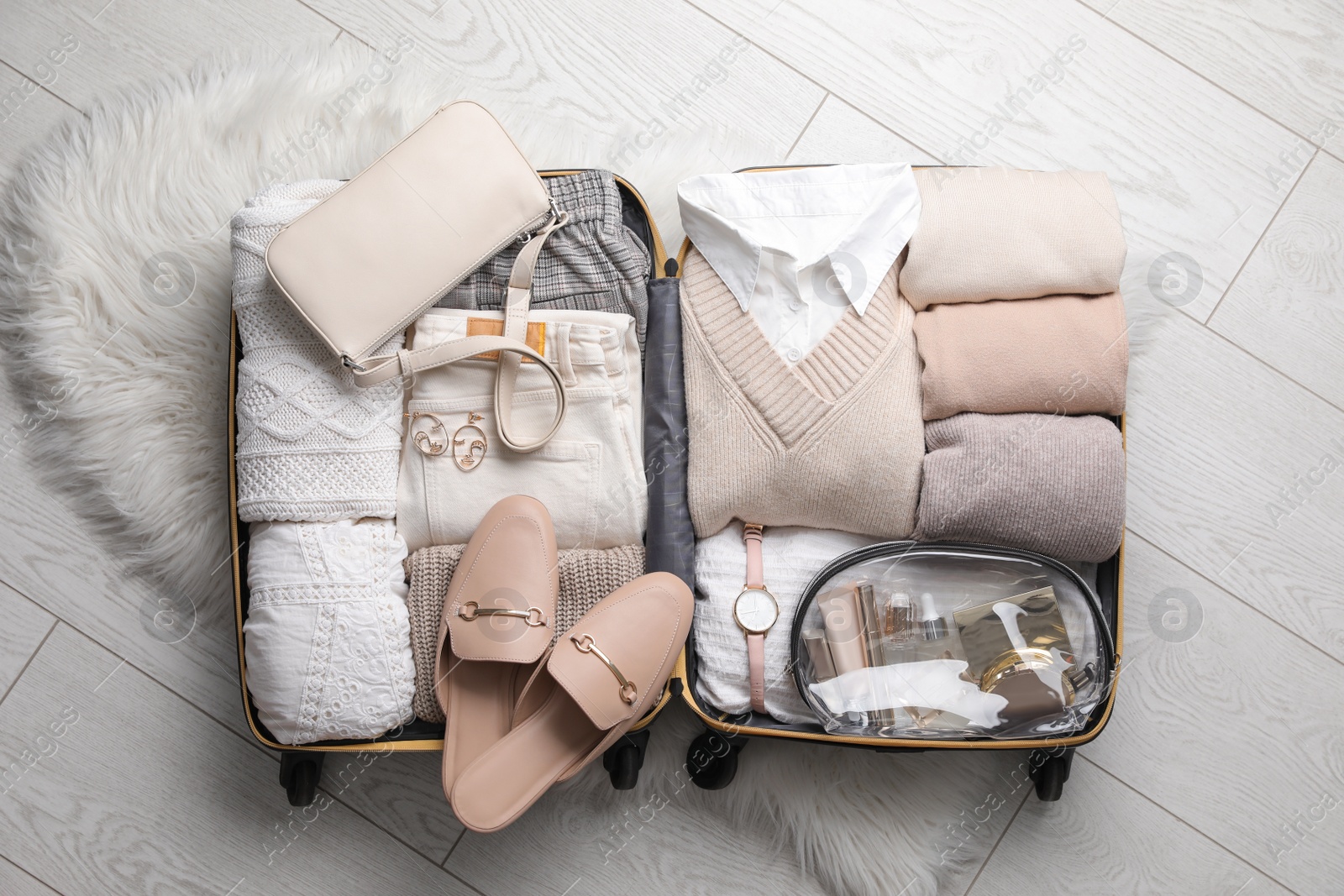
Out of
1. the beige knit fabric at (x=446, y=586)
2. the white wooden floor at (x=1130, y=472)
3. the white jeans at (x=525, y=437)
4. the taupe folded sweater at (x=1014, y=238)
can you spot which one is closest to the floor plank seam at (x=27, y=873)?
the white wooden floor at (x=1130, y=472)

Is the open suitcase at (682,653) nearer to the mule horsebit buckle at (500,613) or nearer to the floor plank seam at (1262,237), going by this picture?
the mule horsebit buckle at (500,613)

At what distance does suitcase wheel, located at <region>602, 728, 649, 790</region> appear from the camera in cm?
102

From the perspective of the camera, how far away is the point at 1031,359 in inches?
37.3

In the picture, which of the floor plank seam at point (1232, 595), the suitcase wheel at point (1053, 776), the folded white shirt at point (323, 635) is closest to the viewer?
the folded white shirt at point (323, 635)

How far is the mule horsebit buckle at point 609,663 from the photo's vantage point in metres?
0.94

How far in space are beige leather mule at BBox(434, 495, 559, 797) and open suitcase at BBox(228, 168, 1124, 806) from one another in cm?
5

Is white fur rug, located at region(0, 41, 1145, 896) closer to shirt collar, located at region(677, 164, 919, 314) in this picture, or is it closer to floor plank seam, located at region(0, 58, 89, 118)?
floor plank seam, located at region(0, 58, 89, 118)

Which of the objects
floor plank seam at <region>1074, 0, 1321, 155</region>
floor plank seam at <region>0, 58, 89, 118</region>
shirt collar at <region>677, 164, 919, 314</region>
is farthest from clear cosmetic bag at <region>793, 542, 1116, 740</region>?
floor plank seam at <region>0, 58, 89, 118</region>

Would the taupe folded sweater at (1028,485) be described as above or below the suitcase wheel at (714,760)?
above

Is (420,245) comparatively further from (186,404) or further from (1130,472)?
(1130,472)

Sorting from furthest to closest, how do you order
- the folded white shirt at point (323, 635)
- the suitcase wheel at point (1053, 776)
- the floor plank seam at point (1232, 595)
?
the floor plank seam at point (1232, 595), the suitcase wheel at point (1053, 776), the folded white shirt at point (323, 635)

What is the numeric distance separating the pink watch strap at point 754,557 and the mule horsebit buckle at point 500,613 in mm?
277

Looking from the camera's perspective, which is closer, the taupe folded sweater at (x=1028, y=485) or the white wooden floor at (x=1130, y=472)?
the taupe folded sweater at (x=1028, y=485)

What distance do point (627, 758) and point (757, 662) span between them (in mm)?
233
